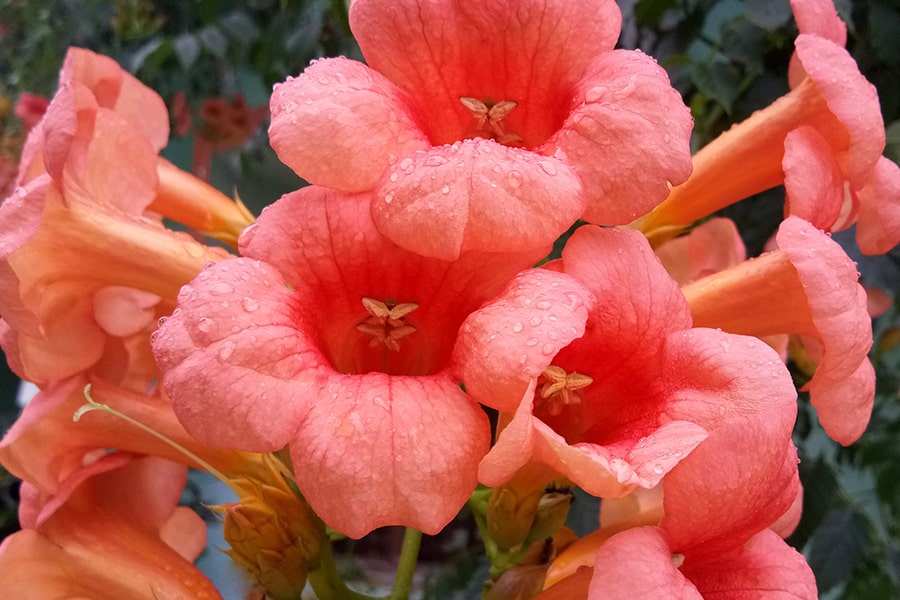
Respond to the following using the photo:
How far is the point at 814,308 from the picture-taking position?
0.84 metres

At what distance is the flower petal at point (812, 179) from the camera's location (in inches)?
36.0

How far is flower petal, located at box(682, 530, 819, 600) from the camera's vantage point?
2.64 ft

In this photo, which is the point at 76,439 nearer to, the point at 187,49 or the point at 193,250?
the point at 193,250

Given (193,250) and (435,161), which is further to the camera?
(193,250)

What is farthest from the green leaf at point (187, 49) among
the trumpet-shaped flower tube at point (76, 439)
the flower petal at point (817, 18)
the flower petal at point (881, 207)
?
the flower petal at point (881, 207)

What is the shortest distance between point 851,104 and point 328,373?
0.61 meters

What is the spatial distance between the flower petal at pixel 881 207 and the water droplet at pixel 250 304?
0.69m

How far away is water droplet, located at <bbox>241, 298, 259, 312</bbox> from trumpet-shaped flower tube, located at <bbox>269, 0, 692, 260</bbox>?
12cm

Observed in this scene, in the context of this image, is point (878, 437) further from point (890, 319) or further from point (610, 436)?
point (610, 436)

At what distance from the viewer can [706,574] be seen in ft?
2.78

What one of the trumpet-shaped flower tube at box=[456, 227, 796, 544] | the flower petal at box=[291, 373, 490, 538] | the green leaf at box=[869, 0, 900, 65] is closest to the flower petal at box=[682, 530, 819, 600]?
the trumpet-shaped flower tube at box=[456, 227, 796, 544]

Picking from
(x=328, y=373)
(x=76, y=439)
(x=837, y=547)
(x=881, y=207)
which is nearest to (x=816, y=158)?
(x=881, y=207)

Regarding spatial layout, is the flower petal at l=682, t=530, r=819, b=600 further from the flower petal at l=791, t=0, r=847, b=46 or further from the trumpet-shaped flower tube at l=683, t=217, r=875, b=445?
the flower petal at l=791, t=0, r=847, b=46

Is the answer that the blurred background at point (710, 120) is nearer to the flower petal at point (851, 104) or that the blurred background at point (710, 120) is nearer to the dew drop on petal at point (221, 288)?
the flower petal at point (851, 104)
